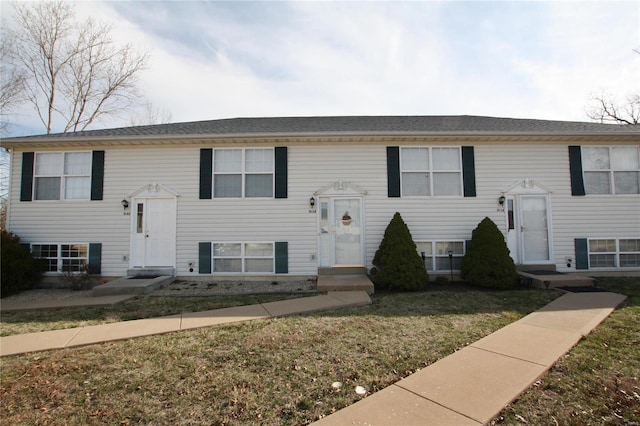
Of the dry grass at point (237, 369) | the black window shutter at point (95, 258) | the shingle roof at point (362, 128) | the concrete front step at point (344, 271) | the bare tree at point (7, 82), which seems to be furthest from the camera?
the bare tree at point (7, 82)

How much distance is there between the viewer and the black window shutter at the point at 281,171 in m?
8.34

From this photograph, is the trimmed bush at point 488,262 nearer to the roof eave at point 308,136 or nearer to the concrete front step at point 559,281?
the concrete front step at point 559,281

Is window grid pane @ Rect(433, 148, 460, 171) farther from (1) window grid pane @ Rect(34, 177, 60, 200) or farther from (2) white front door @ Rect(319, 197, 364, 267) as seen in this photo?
(1) window grid pane @ Rect(34, 177, 60, 200)

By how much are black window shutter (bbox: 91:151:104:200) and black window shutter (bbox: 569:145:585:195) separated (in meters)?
13.1

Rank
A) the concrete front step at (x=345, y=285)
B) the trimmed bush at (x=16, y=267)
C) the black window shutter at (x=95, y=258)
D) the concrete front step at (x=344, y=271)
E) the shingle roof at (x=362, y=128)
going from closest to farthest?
the concrete front step at (x=345, y=285), the trimmed bush at (x=16, y=267), the concrete front step at (x=344, y=271), the shingle roof at (x=362, y=128), the black window shutter at (x=95, y=258)

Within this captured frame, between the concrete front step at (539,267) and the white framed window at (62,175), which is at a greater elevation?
the white framed window at (62,175)

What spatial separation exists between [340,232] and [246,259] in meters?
2.70

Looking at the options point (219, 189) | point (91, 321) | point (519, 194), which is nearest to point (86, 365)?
point (91, 321)

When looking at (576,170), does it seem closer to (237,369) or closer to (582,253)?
(582,253)

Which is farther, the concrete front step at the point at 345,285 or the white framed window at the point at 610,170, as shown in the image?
the white framed window at the point at 610,170

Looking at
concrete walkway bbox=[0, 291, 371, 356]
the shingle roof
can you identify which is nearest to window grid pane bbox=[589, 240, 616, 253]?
the shingle roof

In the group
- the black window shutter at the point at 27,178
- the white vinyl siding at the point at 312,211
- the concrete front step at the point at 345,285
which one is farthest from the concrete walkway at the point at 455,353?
the black window shutter at the point at 27,178

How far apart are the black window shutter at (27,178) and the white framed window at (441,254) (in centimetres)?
1098

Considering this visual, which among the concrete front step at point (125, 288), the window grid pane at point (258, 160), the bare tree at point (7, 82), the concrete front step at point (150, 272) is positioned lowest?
the concrete front step at point (125, 288)
